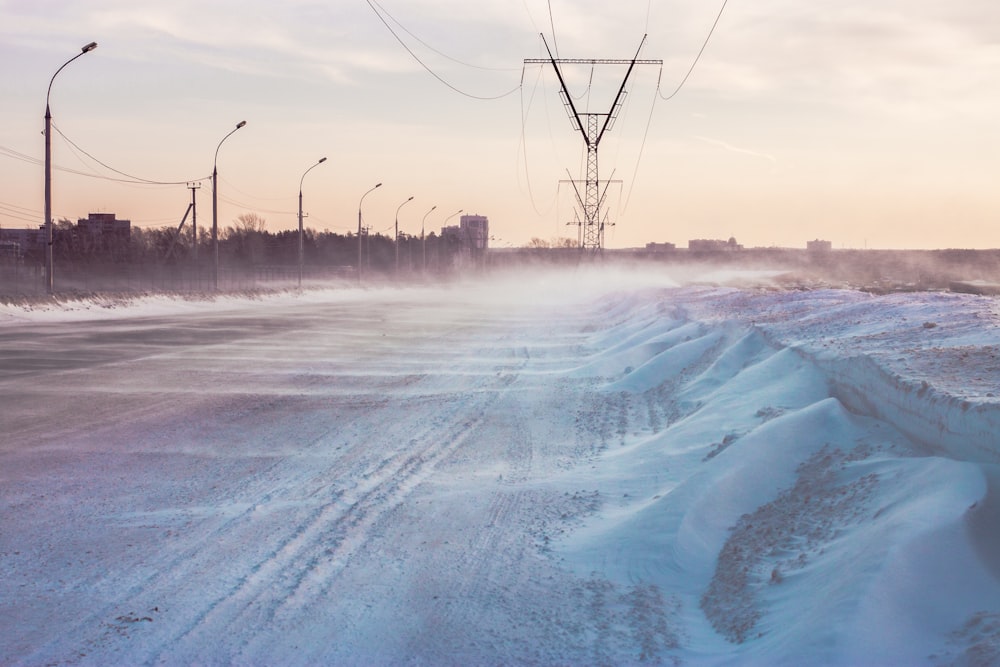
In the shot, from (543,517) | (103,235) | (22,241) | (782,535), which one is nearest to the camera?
(782,535)

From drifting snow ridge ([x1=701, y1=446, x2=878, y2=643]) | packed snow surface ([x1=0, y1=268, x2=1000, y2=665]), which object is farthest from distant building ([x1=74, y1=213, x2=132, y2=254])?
drifting snow ridge ([x1=701, y1=446, x2=878, y2=643])

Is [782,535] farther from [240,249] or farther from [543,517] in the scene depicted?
[240,249]

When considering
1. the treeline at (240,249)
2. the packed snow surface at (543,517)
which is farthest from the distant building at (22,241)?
the packed snow surface at (543,517)

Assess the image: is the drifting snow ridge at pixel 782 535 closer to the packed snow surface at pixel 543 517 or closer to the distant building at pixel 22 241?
the packed snow surface at pixel 543 517

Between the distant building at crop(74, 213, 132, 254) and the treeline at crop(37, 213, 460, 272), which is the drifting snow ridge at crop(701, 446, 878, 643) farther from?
the distant building at crop(74, 213, 132, 254)

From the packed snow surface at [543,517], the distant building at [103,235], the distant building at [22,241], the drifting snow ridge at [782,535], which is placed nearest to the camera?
the packed snow surface at [543,517]

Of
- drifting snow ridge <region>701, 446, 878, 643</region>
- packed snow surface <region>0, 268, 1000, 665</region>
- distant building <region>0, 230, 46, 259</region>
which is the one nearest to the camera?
packed snow surface <region>0, 268, 1000, 665</region>

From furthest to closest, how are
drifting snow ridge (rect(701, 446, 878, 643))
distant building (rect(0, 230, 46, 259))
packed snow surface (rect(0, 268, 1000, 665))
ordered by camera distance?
1. distant building (rect(0, 230, 46, 259))
2. drifting snow ridge (rect(701, 446, 878, 643))
3. packed snow surface (rect(0, 268, 1000, 665))

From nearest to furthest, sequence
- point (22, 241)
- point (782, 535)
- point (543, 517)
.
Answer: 1. point (782, 535)
2. point (543, 517)
3. point (22, 241)

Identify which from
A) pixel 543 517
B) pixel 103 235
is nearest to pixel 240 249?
pixel 103 235
